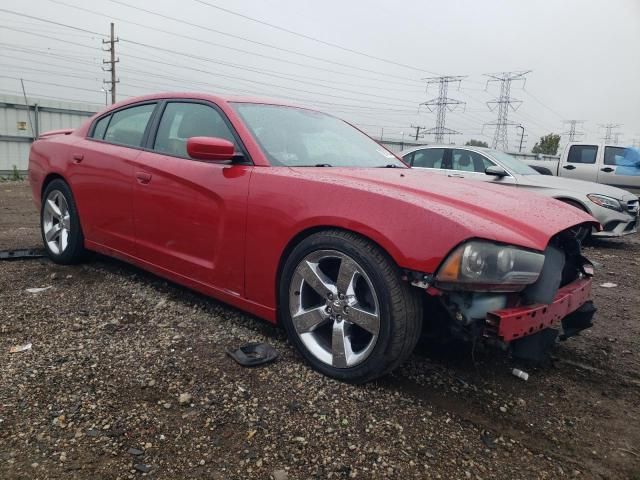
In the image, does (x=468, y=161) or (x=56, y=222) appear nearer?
(x=56, y=222)

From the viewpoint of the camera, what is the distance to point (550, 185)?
7.35 metres

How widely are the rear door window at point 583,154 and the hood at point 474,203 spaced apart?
10.8 m

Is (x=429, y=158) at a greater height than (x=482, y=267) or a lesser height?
greater

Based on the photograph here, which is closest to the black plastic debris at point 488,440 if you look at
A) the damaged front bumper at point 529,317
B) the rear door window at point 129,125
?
the damaged front bumper at point 529,317

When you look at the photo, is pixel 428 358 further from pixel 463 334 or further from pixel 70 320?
pixel 70 320

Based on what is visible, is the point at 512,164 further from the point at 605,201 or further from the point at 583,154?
the point at 583,154

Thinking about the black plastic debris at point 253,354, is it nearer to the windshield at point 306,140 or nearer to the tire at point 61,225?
the windshield at point 306,140

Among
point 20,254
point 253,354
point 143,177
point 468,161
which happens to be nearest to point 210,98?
point 143,177

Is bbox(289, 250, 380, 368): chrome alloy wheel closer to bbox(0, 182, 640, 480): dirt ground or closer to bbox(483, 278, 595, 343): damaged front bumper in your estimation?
bbox(0, 182, 640, 480): dirt ground

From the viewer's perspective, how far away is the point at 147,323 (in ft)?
10.2

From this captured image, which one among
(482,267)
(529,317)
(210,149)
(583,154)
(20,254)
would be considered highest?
(583,154)

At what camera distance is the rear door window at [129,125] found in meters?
3.66

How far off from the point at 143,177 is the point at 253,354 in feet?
4.92

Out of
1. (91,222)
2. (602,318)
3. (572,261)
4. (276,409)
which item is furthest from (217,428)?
(602,318)
